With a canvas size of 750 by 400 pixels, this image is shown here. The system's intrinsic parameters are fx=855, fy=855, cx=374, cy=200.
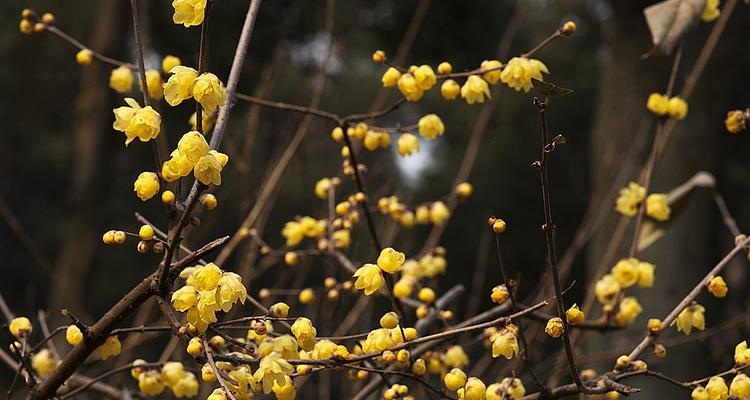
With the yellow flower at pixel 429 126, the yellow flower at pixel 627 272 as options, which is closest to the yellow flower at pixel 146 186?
the yellow flower at pixel 429 126

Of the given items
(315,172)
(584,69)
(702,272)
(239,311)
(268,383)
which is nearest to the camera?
(268,383)

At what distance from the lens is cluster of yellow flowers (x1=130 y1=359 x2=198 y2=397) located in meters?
0.94

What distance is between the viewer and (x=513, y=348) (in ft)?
2.60

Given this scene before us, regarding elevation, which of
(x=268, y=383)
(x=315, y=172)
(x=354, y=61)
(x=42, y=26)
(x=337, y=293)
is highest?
(x=42, y=26)

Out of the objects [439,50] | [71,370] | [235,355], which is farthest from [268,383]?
[439,50]

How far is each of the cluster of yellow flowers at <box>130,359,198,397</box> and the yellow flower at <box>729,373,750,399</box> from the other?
1.85ft

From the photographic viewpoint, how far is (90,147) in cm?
370

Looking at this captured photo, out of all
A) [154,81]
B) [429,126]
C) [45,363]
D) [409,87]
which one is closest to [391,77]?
[409,87]

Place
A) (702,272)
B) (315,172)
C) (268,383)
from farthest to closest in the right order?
(315,172) < (702,272) < (268,383)

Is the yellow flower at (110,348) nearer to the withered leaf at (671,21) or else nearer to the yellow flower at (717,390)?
the yellow flower at (717,390)

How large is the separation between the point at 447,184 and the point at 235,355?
634 cm

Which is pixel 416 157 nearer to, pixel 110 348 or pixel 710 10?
pixel 710 10

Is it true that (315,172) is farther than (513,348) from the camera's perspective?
Yes

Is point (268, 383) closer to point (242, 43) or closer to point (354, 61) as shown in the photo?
point (242, 43)
